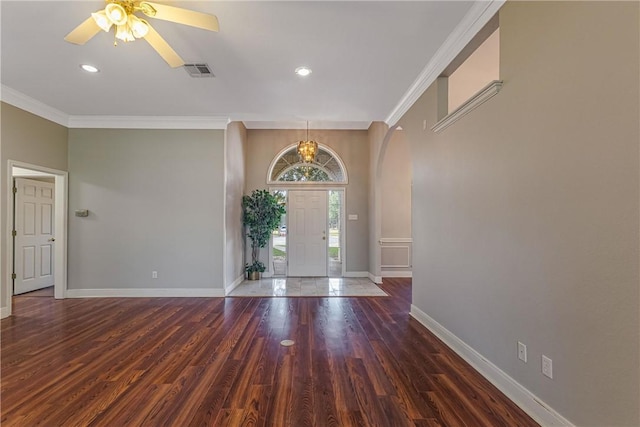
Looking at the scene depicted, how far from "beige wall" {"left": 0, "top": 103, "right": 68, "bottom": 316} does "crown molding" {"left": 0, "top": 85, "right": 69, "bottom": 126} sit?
0.06 m

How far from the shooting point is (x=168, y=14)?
2080mm

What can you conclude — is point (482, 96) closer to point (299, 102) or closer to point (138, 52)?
point (299, 102)

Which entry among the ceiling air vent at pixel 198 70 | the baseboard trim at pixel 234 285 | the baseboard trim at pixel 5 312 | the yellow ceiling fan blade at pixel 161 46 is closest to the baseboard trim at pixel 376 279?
the baseboard trim at pixel 234 285

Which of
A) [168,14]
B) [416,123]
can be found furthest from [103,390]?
[416,123]

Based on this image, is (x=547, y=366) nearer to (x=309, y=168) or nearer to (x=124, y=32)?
(x=124, y=32)

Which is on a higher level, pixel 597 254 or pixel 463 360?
pixel 597 254

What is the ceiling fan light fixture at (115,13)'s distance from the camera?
1979 mm

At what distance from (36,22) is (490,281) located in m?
4.26

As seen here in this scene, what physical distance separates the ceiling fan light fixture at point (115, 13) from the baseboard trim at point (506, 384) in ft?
11.9

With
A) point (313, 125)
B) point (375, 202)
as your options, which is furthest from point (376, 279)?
point (313, 125)

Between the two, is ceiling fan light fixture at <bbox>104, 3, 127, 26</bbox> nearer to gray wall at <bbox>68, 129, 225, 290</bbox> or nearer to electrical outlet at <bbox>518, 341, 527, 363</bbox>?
gray wall at <bbox>68, 129, 225, 290</bbox>

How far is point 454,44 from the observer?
2.70 metres

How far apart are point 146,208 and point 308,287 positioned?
3.14 m

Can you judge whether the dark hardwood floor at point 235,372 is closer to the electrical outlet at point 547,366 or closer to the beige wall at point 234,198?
the electrical outlet at point 547,366
